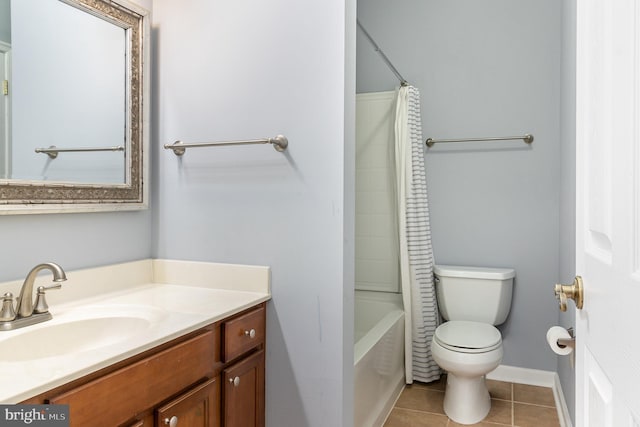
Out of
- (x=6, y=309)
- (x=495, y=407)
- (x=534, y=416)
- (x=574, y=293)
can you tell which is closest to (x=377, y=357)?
(x=495, y=407)

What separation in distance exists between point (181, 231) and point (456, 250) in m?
1.82

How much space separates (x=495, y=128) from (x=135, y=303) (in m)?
2.34

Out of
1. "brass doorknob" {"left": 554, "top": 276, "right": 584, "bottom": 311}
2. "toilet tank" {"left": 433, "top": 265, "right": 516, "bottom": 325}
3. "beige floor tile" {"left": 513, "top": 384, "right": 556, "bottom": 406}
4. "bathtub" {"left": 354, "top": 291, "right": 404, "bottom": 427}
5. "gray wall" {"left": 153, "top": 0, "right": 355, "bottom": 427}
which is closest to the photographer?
"brass doorknob" {"left": 554, "top": 276, "right": 584, "bottom": 311}

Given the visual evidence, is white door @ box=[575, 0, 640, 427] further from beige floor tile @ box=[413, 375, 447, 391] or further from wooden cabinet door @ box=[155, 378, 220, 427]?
beige floor tile @ box=[413, 375, 447, 391]

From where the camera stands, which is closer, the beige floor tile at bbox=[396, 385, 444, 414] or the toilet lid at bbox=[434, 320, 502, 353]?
the toilet lid at bbox=[434, 320, 502, 353]

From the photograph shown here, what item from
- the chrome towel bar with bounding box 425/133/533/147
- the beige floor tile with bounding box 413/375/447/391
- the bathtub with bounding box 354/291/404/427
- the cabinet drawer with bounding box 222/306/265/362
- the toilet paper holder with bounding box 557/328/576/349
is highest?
the chrome towel bar with bounding box 425/133/533/147

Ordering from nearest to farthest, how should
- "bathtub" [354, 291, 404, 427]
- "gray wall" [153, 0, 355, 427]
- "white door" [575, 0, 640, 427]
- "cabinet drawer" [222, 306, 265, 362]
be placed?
1. "white door" [575, 0, 640, 427]
2. "cabinet drawer" [222, 306, 265, 362]
3. "gray wall" [153, 0, 355, 427]
4. "bathtub" [354, 291, 404, 427]

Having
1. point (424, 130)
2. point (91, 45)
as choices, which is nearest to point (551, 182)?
point (424, 130)

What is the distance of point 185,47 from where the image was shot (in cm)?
193

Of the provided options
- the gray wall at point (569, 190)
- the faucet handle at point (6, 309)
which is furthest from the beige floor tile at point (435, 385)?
the faucet handle at point (6, 309)

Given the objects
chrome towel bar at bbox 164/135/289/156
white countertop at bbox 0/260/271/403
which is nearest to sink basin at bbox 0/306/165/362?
white countertop at bbox 0/260/271/403

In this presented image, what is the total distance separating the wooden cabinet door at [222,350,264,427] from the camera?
1531 millimetres

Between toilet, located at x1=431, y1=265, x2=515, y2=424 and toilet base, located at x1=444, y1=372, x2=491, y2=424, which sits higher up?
toilet, located at x1=431, y1=265, x2=515, y2=424

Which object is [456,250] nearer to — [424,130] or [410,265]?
[410,265]
